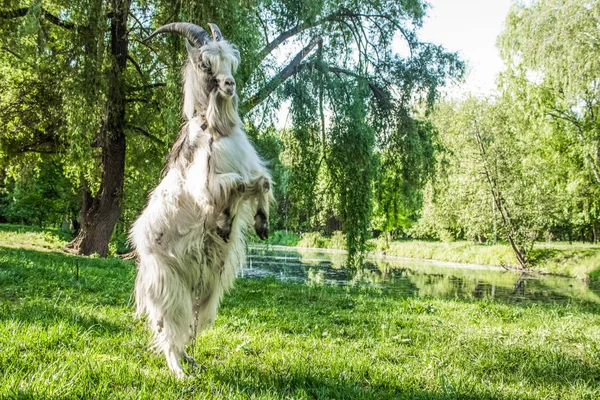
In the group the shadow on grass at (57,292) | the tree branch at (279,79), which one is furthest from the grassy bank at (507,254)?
the shadow on grass at (57,292)

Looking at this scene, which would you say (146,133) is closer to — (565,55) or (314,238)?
(314,238)

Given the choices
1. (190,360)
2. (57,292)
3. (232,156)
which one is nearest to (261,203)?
(232,156)

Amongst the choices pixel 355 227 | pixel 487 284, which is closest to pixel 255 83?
pixel 355 227

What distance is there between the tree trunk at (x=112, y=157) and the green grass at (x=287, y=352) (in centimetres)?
502

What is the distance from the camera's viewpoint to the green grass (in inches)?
120

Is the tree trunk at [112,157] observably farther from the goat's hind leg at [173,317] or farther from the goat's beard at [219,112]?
the goat's hind leg at [173,317]

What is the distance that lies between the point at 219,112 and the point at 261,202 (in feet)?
2.47

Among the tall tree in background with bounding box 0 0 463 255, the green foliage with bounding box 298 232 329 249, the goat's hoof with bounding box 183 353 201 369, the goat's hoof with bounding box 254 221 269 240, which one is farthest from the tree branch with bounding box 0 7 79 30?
the goat's hoof with bounding box 183 353 201 369

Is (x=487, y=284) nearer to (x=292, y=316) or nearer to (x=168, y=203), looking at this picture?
(x=292, y=316)

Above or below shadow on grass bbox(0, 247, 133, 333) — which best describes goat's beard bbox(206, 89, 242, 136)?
above

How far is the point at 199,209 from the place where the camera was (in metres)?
3.42

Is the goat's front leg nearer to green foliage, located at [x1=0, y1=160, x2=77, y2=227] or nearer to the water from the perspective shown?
the water

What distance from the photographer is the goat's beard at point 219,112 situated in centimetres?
344

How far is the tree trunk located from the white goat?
23.1ft
